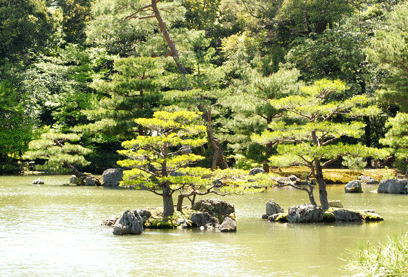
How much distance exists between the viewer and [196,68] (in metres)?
26.3

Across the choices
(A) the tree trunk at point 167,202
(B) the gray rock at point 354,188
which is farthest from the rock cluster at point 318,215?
(B) the gray rock at point 354,188

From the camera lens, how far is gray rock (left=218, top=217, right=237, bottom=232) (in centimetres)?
1228

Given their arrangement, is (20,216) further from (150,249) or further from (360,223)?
(360,223)

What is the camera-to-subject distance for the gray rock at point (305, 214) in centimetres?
1355

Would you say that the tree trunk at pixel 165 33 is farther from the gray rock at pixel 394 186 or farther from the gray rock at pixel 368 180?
the gray rock at pixel 394 186

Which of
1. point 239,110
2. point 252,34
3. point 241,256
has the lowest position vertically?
point 241,256

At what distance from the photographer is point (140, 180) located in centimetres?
1292

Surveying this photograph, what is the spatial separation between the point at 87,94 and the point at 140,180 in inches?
843

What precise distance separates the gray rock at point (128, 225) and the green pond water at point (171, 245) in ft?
0.73

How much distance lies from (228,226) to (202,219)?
971 millimetres

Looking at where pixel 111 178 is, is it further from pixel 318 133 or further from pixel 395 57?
pixel 395 57

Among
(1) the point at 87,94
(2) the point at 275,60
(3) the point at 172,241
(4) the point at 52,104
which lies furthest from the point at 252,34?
(3) the point at 172,241

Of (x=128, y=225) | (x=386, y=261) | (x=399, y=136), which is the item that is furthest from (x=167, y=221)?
(x=399, y=136)

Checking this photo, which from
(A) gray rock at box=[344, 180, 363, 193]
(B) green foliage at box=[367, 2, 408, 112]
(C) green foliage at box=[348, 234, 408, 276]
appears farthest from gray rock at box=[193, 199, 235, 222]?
(B) green foliage at box=[367, 2, 408, 112]
